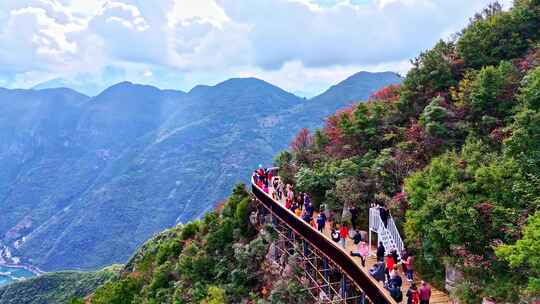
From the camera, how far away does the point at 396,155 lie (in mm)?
18594

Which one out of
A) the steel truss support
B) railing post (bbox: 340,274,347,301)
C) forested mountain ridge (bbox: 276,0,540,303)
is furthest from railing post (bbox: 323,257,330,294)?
forested mountain ridge (bbox: 276,0,540,303)

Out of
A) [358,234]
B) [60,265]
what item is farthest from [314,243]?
[60,265]

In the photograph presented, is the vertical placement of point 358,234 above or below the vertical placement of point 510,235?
below

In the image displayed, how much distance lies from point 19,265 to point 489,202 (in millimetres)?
207802

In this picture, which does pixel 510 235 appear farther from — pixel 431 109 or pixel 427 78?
pixel 427 78

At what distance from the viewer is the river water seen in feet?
532

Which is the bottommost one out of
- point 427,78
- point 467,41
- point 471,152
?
point 471,152

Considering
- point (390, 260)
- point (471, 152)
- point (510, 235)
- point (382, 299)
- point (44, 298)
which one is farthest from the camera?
point (44, 298)

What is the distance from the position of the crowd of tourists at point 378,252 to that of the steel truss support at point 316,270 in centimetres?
121

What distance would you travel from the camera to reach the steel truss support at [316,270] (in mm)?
16719

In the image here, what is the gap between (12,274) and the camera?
16900cm

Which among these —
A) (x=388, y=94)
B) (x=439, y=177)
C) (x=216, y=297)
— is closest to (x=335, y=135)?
(x=388, y=94)

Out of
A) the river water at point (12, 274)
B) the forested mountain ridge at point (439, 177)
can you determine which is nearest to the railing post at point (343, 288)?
the forested mountain ridge at point (439, 177)

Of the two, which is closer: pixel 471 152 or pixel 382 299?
pixel 382 299
